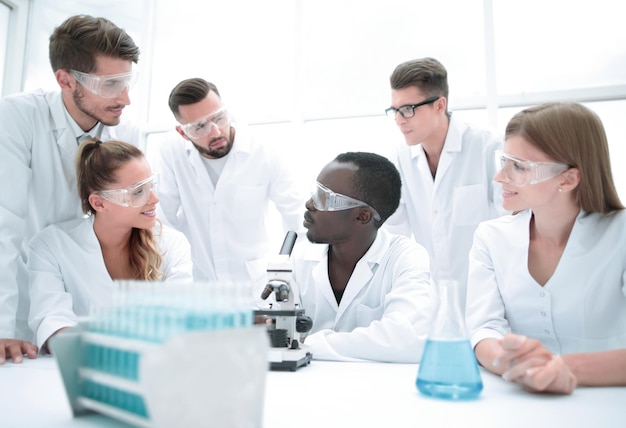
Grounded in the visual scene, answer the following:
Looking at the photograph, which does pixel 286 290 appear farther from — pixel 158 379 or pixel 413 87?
pixel 413 87

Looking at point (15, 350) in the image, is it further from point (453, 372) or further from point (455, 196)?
point (455, 196)

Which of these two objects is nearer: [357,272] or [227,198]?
[357,272]

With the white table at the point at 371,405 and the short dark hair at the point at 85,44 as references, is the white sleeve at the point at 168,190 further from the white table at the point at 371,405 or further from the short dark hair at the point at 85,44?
the white table at the point at 371,405

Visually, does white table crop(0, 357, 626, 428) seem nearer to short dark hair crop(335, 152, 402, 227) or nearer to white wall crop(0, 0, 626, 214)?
short dark hair crop(335, 152, 402, 227)

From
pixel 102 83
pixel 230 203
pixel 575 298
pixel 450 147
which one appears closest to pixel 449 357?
pixel 575 298

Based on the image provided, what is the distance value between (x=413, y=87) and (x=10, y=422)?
8.11ft

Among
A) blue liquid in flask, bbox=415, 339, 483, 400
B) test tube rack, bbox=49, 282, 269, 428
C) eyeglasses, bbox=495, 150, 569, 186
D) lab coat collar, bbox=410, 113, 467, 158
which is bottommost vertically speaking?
blue liquid in flask, bbox=415, 339, 483, 400

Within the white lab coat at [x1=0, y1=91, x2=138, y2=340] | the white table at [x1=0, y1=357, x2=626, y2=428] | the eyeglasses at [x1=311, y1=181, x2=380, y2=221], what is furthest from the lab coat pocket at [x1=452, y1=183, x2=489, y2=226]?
the white lab coat at [x1=0, y1=91, x2=138, y2=340]

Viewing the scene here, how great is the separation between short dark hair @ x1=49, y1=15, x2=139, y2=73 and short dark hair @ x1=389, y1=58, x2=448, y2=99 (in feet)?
4.76

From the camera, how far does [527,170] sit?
5.01 ft

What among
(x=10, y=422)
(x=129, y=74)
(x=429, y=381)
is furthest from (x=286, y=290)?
(x=129, y=74)

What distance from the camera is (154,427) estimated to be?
1.87 feet

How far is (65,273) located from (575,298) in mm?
1814

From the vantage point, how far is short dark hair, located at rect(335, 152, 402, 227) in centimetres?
200
